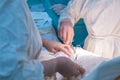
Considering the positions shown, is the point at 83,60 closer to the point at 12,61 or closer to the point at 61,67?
the point at 61,67

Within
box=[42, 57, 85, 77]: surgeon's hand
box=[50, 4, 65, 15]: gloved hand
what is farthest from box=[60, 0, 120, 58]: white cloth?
box=[42, 57, 85, 77]: surgeon's hand

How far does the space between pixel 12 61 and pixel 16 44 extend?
0.05 m

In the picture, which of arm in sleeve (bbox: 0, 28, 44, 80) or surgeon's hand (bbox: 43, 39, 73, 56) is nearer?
arm in sleeve (bbox: 0, 28, 44, 80)

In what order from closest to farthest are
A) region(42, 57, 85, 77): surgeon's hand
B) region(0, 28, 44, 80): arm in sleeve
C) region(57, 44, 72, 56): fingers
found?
region(0, 28, 44, 80): arm in sleeve → region(42, 57, 85, 77): surgeon's hand → region(57, 44, 72, 56): fingers

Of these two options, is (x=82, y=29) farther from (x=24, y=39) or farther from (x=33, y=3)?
(x=24, y=39)

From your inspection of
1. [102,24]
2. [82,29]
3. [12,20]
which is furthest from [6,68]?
[82,29]

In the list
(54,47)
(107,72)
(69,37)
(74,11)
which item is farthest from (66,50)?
(107,72)

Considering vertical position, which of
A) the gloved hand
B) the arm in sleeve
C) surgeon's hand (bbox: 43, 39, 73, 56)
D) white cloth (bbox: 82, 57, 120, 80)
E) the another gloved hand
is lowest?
the gloved hand

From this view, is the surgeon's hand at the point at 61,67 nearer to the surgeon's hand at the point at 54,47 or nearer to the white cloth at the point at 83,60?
the white cloth at the point at 83,60

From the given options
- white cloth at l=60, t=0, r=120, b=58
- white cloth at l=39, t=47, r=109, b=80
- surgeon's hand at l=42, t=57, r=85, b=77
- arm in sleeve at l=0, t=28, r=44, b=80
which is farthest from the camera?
white cloth at l=60, t=0, r=120, b=58

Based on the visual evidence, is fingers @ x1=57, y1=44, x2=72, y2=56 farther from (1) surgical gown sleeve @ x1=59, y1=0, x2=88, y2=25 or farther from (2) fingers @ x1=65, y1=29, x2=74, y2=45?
(1) surgical gown sleeve @ x1=59, y1=0, x2=88, y2=25

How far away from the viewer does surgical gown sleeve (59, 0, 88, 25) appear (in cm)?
184

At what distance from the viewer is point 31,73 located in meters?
0.85

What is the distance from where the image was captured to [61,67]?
3.21ft
